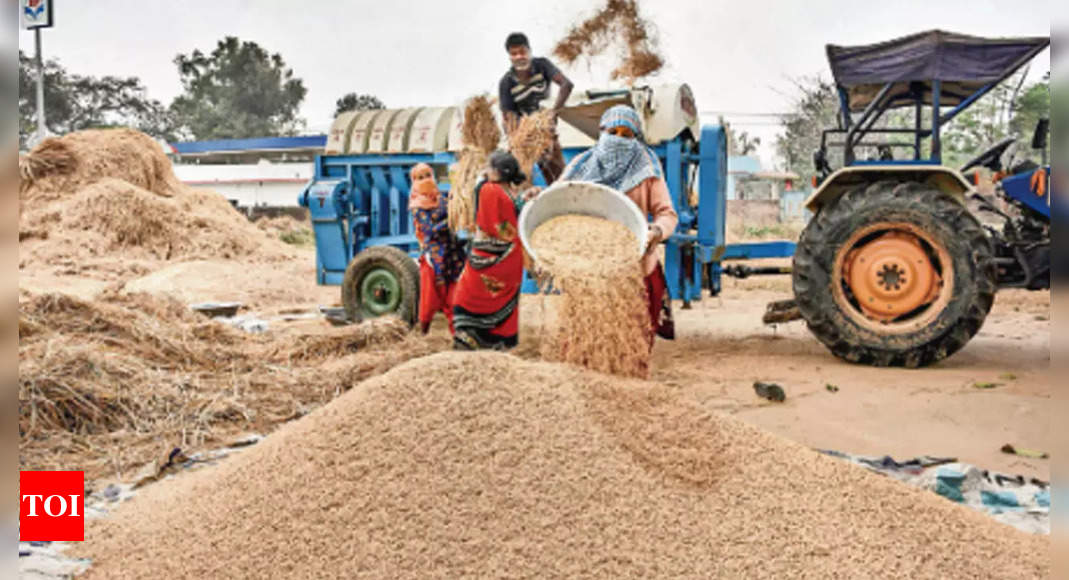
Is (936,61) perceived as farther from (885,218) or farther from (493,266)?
(493,266)

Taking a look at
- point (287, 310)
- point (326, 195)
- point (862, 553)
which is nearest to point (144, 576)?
point (862, 553)

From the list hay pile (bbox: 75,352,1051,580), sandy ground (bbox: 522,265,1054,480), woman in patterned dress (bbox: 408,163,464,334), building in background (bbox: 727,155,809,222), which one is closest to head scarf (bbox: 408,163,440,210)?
woman in patterned dress (bbox: 408,163,464,334)

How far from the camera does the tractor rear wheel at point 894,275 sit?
4.90 meters

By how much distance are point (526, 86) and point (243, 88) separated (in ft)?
96.5

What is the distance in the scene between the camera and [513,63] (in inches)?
232

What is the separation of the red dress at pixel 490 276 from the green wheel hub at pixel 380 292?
6.70 ft

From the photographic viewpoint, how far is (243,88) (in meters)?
32.5

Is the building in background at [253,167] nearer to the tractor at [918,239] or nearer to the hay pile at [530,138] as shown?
the hay pile at [530,138]

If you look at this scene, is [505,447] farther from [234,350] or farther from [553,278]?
[234,350]

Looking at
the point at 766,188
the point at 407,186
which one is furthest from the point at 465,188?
the point at 766,188

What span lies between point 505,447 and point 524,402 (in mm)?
244

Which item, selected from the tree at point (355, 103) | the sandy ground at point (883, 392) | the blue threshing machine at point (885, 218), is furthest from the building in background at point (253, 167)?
the sandy ground at point (883, 392)

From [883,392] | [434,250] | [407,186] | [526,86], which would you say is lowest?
[883,392]

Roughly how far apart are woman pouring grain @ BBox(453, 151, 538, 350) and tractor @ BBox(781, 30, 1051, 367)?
1856mm
